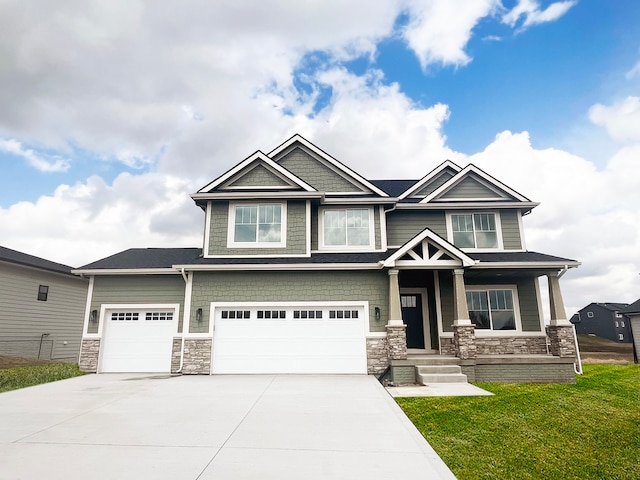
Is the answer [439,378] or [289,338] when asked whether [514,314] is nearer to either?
[439,378]

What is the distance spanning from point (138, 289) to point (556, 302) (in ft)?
48.4

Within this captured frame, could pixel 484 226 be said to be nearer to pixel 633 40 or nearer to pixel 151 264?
pixel 633 40

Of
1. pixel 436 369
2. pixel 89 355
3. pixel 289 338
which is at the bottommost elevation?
pixel 436 369

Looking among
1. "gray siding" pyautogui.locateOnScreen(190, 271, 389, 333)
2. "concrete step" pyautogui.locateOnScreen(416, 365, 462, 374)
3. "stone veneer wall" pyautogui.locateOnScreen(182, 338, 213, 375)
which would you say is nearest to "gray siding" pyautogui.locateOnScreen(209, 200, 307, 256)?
"gray siding" pyautogui.locateOnScreen(190, 271, 389, 333)

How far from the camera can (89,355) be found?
12906mm

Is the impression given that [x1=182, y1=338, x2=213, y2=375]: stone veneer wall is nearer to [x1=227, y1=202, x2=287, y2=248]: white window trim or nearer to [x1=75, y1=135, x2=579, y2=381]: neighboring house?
[x1=75, y1=135, x2=579, y2=381]: neighboring house

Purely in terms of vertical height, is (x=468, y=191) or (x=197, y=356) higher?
(x=468, y=191)

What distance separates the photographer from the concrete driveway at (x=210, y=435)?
4301 millimetres

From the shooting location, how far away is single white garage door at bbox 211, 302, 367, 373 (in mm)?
12062

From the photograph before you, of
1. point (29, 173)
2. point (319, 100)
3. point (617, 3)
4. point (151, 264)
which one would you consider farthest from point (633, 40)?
point (29, 173)

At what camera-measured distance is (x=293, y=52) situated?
14.4m

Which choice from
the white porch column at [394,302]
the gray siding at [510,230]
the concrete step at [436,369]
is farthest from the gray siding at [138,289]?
the gray siding at [510,230]

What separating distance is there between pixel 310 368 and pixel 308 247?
4.17m

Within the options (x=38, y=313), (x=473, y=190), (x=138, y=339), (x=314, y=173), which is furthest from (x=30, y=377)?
(x=473, y=190)
